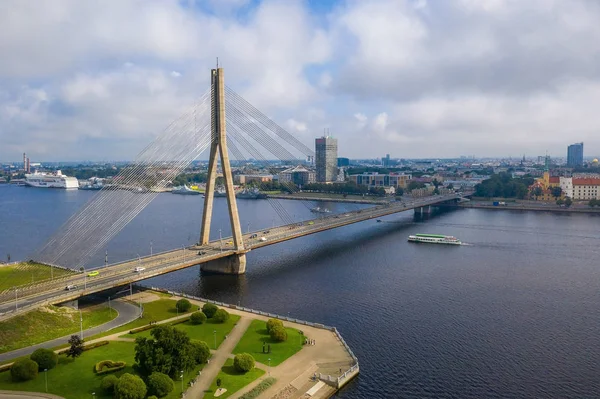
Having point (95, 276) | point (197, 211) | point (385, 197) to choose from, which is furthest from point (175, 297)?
point (385, 197)

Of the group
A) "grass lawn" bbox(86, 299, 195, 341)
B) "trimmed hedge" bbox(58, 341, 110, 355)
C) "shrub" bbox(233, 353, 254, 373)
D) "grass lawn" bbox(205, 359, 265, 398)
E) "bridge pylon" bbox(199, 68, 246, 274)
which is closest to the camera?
"grass lawn" bbox(205, 359, 265, 398)

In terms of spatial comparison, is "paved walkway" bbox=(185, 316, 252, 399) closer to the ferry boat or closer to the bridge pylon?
the bridge pylon

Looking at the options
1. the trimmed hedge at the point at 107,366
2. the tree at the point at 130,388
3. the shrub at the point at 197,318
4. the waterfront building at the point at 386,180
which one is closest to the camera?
the tree at the point at 130,388

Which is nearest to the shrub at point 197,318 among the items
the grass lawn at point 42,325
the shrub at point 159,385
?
the grass lawn at point 42,325

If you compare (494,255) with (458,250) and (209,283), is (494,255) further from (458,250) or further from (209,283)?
(209,283)

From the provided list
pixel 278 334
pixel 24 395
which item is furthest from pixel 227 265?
pixel 24 395

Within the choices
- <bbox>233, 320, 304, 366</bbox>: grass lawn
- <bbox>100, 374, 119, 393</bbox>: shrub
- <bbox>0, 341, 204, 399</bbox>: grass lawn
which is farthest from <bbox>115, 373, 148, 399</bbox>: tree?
<bbox>233, 320, 304, 366</bbox>: grass lawn

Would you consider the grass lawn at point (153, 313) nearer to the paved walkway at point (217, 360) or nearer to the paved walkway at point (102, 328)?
the paved walkway at point (102, 328)
